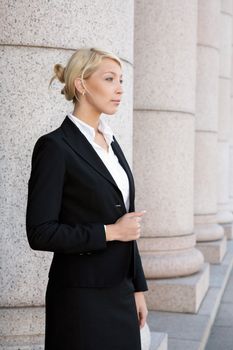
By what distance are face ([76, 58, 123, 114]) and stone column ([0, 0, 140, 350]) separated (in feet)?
3.85

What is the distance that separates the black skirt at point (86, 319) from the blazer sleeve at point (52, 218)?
26 cm

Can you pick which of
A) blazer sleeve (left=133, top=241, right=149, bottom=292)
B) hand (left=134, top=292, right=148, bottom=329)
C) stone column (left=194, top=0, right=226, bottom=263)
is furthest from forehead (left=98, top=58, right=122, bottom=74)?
stone column (left=194, top=0, right=226, bottom=263)

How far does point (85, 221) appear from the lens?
255cm

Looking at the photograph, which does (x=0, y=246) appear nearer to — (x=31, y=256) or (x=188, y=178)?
(x=31, y=256)

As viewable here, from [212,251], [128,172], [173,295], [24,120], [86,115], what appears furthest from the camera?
[212,251]

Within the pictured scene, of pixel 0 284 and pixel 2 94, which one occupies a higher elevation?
pixel 2 94

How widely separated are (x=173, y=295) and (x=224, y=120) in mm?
6590

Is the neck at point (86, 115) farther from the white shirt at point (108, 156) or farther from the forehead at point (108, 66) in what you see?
the forehead at point (108, 66)

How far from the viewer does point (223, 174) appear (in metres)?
12.4

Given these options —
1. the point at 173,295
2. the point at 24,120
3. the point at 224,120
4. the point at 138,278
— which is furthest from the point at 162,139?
the point at 224,120

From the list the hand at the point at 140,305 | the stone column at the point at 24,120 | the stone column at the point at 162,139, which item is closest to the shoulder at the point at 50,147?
the hand at the point at 140,305

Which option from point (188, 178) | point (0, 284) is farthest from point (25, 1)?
point (188, 178)

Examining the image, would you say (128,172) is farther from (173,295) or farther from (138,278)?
(173,295)

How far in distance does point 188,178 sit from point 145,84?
4.32ft
